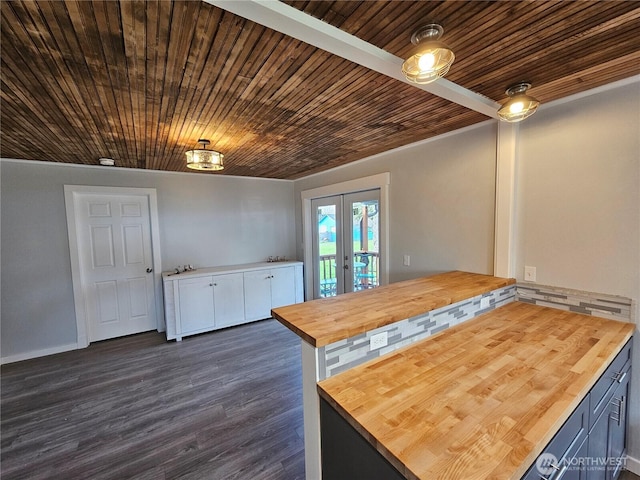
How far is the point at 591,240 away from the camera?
1.71m

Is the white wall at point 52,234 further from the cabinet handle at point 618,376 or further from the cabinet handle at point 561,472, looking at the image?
the cabinet handle at point 618,376

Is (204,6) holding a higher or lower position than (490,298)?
higher

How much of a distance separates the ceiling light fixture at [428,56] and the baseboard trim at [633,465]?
2593 millimetres

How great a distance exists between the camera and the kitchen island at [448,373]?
2.55 feet

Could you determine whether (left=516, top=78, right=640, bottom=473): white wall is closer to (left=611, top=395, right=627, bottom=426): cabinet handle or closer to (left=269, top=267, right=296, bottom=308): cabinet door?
→ (left=611, top=395, right=627, bottom=426): cabinet handle

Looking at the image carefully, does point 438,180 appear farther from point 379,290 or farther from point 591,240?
point 379,290

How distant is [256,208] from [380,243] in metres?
2.49

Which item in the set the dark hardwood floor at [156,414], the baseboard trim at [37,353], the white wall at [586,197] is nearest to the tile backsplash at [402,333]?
the white wall at [586,197]

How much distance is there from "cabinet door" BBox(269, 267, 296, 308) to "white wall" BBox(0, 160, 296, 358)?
1100mm

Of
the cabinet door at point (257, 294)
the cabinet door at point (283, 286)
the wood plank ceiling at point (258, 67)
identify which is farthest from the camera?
the cabinet door at point (283, 286)

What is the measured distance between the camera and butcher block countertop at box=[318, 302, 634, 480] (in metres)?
0.75

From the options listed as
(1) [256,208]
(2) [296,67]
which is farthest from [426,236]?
(1) [256,208]

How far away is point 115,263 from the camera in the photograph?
3680 mm

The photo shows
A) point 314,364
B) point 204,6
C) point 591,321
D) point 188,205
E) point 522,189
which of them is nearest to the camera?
point 204,6
